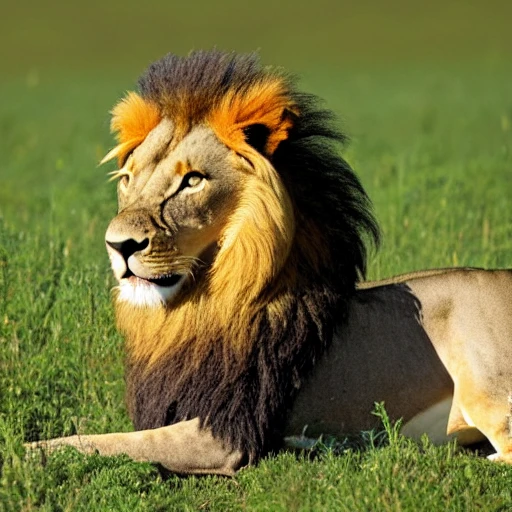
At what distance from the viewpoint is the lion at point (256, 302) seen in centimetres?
477

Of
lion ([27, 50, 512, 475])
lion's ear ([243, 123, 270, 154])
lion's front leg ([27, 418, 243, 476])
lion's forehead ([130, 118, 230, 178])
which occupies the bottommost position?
lion's front leg ([27, 418, 243, 476])

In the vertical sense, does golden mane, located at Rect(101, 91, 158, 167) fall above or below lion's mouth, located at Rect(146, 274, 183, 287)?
above

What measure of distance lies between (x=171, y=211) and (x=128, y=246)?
256mm

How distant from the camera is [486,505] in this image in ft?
14.4

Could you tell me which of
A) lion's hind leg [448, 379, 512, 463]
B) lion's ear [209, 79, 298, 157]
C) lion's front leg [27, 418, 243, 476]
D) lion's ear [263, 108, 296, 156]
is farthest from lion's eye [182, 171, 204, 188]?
lion's hind leg [448, 379, 512, 463]

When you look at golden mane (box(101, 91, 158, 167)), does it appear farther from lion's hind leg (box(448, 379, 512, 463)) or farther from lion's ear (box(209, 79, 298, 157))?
lion's hind leg (box(448, 379, 512, 463))

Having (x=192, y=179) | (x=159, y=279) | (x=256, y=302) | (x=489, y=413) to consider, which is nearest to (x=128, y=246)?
(x=159, y=279)

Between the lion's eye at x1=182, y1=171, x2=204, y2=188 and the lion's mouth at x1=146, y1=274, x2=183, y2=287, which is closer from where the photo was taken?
the lion's mouth at x1=146, y1=274, x2=183, y2=287

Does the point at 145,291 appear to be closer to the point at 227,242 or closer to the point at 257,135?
the point at 227,242

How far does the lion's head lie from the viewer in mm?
4746

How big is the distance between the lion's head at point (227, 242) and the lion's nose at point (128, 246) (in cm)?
1

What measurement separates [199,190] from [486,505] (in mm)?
1584

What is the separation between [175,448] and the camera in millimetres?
4879

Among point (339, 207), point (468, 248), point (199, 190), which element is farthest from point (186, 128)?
point (468, 248)
